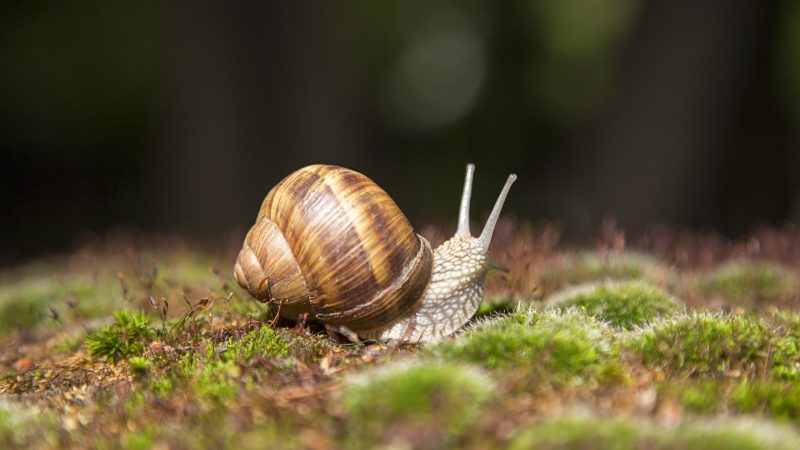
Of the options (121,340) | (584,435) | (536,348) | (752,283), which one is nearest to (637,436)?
(584,435)

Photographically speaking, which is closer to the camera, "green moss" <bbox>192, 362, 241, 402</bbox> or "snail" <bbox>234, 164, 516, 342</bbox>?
"green moss" <bbox>192, 362, 241, 402</bbox>

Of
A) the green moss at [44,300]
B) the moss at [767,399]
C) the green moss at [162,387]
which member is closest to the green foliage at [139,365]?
the green moss at [162,387]

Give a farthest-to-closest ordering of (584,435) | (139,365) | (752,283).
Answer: (752,283), (139,365), (584,435)

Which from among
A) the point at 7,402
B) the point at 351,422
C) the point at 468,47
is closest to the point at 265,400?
the point at 351,422

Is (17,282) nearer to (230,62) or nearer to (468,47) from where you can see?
(230,62)

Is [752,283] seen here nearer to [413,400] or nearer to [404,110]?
[413,400]

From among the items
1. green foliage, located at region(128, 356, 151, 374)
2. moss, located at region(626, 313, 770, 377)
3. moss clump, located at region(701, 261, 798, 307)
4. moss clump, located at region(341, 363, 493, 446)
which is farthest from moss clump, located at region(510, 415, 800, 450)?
moss clump, located at region(701, 261, 798, 307)

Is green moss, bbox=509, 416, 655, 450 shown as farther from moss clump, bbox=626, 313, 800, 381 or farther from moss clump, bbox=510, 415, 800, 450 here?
moss clump, bbox=626, 313, 800, 381
